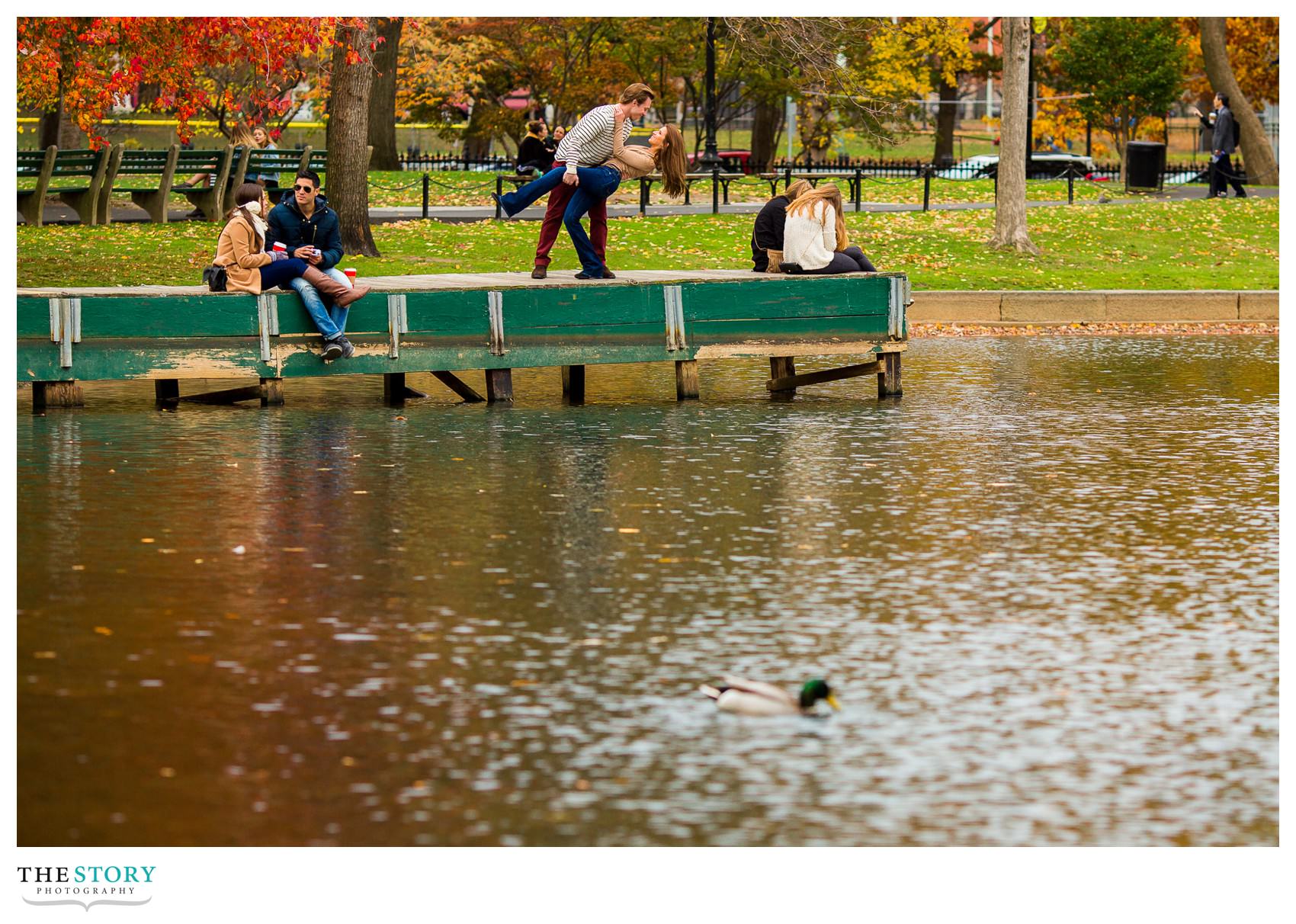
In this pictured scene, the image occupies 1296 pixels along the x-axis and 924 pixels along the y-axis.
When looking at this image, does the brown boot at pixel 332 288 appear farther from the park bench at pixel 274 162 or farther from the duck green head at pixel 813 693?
the park bench at pixel 274 162

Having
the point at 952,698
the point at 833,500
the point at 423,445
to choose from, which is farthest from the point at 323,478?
the point at 952,698

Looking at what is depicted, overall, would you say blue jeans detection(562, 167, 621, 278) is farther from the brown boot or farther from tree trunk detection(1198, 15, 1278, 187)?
tree trunk detection(1198, 15, 1278, 187)

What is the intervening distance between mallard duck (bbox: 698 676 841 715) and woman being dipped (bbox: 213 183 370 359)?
7959 millimetres

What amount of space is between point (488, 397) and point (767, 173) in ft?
62.1

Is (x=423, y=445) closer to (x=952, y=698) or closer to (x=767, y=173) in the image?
(x=952, y=698)

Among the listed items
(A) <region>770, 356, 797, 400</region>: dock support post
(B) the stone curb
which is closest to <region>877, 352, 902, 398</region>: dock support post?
(A) <region>770, 356, 797, 400</region>: dock support post

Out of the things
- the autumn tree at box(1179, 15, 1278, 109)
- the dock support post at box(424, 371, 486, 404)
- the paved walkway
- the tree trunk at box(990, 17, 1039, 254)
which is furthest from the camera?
the autumn tree at box(1179, 15, 1278, 109)

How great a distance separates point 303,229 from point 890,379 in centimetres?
424

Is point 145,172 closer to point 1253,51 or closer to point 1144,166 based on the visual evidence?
point 1144,166

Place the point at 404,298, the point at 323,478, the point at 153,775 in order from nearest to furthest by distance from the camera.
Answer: the point at 153,775 < the point at 323,478 < the point at 404,298

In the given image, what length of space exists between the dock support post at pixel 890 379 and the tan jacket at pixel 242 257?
4.32 meters

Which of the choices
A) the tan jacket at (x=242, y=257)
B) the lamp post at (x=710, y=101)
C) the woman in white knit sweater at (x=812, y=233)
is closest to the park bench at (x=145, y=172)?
the lamp post at (x=710, y=101)

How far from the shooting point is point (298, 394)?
14.7 m

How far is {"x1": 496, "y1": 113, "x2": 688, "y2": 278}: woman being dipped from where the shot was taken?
14.8 metres
